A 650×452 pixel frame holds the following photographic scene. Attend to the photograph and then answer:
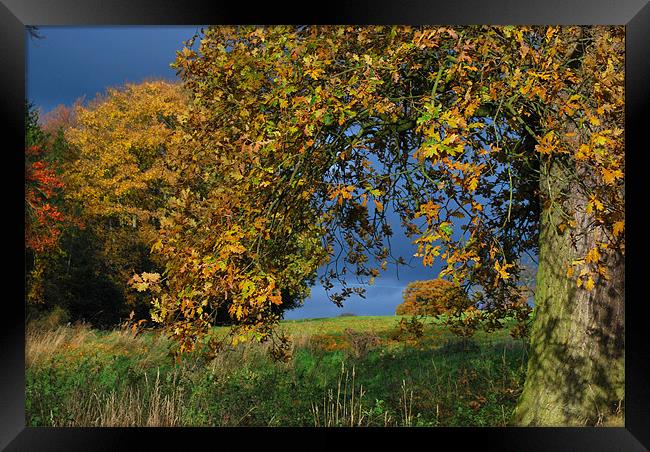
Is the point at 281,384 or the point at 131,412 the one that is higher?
the point at 131,412

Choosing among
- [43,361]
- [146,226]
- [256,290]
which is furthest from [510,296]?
[146,226]

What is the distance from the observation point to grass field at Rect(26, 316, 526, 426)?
20.0 ft

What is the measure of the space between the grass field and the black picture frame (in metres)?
1.07

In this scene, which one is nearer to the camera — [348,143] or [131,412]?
[348,143]

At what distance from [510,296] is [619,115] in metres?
2.78

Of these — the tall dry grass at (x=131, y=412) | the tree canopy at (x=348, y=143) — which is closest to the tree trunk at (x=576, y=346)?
the tree canopy at (x=348, y=143)

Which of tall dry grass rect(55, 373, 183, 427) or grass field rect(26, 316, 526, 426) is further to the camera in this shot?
grass field rect(26, 316, 526, 426)

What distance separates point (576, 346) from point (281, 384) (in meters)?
3.49

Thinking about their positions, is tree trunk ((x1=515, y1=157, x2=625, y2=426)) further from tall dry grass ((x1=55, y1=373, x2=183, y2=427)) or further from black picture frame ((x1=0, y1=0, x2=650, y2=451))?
tall dry grass ((x1=55, y1=373, x2=183, y2=427))

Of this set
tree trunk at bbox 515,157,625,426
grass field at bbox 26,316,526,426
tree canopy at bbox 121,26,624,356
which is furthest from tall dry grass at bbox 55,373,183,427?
tree trunk at bbox 515,157,625,426
